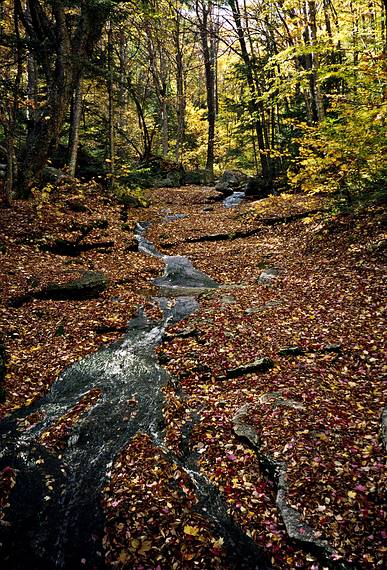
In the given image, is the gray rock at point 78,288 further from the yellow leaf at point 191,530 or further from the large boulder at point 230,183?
the large boulder at point 230,183

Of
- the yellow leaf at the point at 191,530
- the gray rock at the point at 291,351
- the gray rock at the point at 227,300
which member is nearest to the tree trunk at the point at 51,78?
→ the gray rock at the point at 227,300

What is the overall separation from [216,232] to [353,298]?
25.4 feet

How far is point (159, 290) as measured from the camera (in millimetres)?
10141

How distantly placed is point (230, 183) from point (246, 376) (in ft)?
57.8

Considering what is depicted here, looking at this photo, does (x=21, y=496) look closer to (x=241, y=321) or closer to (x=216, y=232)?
(x=241, y=321)

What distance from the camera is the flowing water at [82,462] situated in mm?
3699

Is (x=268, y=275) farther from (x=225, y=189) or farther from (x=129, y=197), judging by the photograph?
(x=225, y=189)

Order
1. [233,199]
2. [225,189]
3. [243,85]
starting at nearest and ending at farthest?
[233,199], [225,189], [243,85]

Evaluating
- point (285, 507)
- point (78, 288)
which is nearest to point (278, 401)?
point (285, 507)

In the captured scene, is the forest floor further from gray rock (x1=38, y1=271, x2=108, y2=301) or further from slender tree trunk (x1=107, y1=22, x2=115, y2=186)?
slender tree trunk (x1=107, y1=22, x2=115, y2=186)

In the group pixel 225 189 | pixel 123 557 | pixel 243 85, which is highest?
pixel 243 85

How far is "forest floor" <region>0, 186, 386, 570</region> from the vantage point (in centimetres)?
366

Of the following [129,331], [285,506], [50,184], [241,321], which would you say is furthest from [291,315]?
[50,184]

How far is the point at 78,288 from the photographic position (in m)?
9.11
